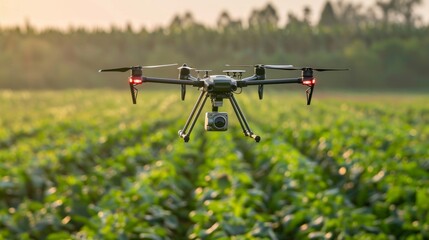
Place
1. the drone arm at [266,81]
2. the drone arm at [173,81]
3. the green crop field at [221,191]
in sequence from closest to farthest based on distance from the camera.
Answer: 1. the drone arm at [173,81]
2. the drone arm at [266,81]
3. the green crop field at [221,191]

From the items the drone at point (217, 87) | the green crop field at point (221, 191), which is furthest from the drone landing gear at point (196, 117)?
the green crop field at point (221, 191)

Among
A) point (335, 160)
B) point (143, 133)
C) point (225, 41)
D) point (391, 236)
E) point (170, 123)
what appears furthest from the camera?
point (170, 123)

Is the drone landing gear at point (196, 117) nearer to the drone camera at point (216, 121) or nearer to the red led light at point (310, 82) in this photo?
the drone camera at point (216, 121)

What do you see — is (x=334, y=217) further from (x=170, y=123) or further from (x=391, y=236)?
(x=170, y=123)

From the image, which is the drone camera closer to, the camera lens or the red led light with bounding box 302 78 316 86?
the camera lens

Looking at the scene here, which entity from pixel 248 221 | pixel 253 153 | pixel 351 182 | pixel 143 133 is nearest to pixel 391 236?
pixel 248 221

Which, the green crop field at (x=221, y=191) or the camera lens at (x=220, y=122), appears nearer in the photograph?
the camera lens at (x=220, y=122)

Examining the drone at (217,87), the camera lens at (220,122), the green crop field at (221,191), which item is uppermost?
the drone at (217,87)

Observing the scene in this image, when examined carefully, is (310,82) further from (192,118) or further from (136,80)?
(136,80)
